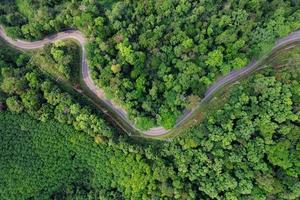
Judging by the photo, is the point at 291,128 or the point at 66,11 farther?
the point at 66,11

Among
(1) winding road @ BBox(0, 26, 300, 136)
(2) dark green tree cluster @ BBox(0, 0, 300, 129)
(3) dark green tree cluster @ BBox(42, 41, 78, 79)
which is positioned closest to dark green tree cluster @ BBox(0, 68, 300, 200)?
(1) winding road @ BBox(0, 26, 300, 136)

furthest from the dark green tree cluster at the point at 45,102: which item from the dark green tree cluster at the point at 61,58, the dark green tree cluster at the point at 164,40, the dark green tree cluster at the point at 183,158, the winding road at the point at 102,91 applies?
the dark green tree cluster at the point at 164,40

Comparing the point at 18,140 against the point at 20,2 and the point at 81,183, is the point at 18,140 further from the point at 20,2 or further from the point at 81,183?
the point at 20,2

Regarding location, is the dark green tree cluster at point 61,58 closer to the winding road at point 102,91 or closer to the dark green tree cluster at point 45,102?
the winding road at point 102,91

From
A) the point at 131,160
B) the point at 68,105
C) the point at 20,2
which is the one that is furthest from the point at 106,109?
the point at 20,2

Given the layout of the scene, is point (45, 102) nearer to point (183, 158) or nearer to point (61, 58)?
point (61, 58)

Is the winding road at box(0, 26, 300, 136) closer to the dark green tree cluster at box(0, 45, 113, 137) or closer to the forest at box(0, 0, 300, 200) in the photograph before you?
the forest at box(0, 0, 300, 200)

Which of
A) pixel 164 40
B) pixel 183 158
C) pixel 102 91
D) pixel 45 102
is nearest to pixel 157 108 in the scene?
pixel 183 158
